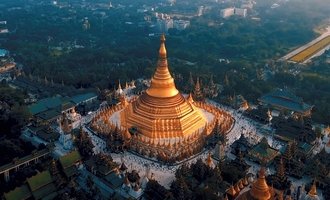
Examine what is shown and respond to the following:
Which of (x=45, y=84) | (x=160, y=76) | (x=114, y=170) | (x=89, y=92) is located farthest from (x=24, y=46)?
(x=114, y=170)

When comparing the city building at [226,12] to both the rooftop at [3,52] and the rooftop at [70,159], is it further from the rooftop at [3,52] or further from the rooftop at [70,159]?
the rooftop at [70,159]

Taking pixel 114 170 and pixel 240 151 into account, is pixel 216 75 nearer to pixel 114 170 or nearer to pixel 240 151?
pixel 240 151

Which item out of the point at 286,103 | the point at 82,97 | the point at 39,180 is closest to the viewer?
the point at 39,180

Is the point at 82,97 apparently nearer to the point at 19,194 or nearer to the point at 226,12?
the point at 19,194

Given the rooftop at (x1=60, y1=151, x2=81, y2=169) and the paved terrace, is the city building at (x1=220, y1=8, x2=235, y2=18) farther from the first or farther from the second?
the rooftop at (x1=60, y1=151, x2=81, y2=169)

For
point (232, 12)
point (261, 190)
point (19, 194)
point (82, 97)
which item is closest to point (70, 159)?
point (19, 194)

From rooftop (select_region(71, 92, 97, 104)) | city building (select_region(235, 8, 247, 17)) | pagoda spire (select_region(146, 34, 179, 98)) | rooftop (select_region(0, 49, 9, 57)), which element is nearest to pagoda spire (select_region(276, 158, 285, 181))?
pagoda spire (select_region(146, 34, 179, 98))

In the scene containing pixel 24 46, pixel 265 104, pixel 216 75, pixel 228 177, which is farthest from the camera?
pixel 24 46
